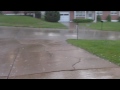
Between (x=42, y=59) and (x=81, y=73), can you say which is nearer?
(x=81, y=73)
